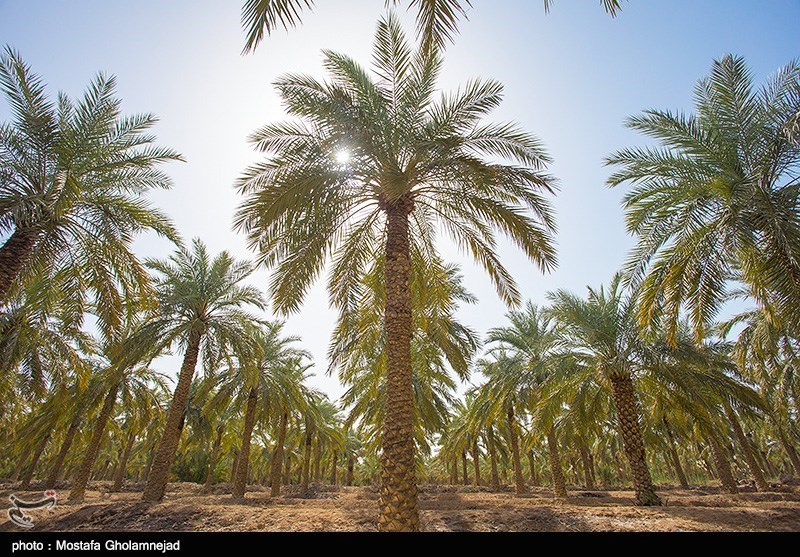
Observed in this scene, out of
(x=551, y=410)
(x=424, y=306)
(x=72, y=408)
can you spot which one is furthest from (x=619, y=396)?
(x=72, y=408)

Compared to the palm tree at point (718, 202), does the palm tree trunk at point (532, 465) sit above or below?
below

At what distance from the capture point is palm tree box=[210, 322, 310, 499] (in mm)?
20188

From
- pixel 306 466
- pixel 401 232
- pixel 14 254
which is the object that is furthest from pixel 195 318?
pixel 306 466

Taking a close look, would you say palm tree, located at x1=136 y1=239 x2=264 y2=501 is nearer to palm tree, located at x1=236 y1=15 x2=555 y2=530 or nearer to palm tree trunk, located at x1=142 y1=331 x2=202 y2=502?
palm tree trunk, located at x1=142 y1=331 x2=202 y2=502

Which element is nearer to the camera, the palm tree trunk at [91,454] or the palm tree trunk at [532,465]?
the palm tree trunk at [91,454]

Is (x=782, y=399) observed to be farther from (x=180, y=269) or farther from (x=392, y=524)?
(x=180, y=269)

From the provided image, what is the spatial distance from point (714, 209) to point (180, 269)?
63.2ft

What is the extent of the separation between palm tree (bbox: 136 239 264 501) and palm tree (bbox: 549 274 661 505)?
13497 mm

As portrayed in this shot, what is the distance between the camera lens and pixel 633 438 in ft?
48.8

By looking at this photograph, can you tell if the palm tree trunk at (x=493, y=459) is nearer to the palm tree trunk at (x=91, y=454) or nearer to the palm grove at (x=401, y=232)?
the palm grove at (x=401, y=232)

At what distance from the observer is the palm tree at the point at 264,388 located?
20.2m

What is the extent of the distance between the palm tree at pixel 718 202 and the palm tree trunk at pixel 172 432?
1656 cm

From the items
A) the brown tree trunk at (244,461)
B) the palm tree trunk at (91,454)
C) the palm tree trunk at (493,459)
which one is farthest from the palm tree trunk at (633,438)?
the palm tree trunk at (91,454)

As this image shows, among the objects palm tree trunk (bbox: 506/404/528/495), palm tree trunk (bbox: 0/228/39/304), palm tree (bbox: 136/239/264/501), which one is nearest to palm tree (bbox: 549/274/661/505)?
palm tree trunk (bbox: 506/404/528/495)
